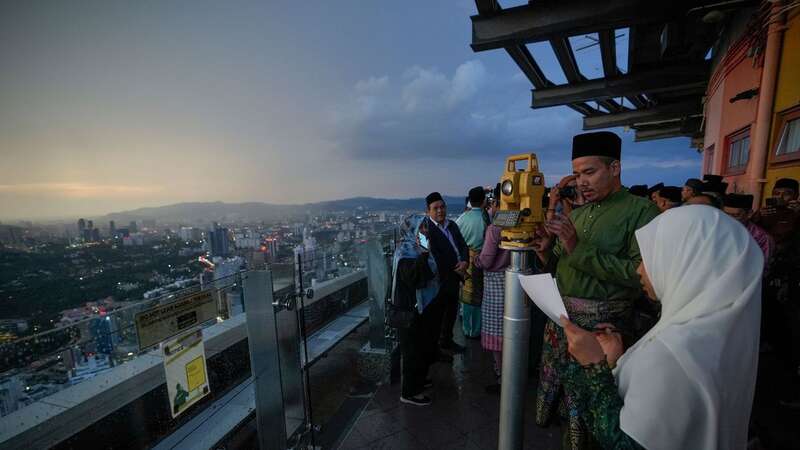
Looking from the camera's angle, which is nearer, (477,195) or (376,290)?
(376,290)

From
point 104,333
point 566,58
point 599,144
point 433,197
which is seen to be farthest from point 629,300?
point 566,58

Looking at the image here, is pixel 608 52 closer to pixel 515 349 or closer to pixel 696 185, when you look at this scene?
pixel 696 185

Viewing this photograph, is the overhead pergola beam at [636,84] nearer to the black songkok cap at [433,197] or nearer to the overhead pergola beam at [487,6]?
the overhead pergola beam at [487,6]

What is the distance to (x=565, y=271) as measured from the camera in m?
2.05

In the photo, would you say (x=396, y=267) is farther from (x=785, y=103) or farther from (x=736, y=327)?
(x=785, y=103)

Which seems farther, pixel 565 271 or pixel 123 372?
pixel 565 271

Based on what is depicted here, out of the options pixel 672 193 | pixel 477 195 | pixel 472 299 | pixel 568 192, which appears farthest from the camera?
pixel 672 193

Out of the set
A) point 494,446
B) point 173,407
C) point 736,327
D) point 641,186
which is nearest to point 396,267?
point 494,446

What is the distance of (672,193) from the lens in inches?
173

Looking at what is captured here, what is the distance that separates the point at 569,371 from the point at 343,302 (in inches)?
133

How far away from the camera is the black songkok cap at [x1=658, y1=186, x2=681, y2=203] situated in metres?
4.36

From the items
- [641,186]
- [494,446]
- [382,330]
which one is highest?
[641,186]

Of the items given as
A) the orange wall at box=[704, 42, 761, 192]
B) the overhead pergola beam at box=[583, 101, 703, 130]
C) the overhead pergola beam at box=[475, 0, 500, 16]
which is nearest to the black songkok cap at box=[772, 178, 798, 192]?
the orange wall at box=[704, 42, 761, 192]

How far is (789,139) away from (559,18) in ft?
10.8
